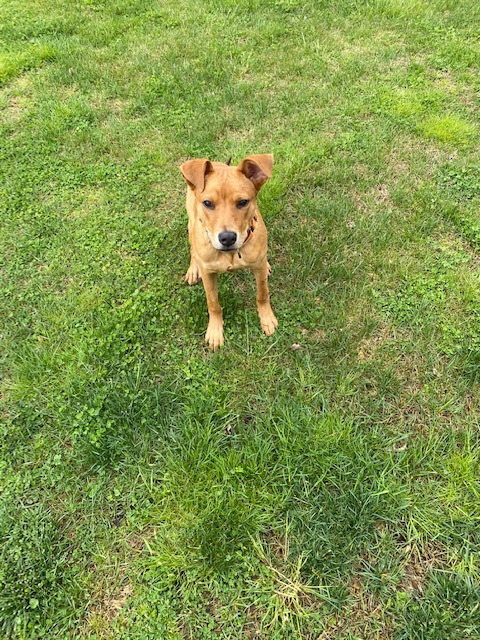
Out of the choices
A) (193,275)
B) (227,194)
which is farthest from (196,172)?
(193,275)

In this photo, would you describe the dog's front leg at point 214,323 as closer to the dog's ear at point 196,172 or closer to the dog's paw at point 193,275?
the dog's paw at point 193,275

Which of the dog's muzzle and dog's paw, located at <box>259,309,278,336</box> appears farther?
dog's paw, located at <box>259,309,278,336</box>

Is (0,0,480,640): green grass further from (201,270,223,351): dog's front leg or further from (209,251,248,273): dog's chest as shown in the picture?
Result: (209,251,248,273): dog's chest

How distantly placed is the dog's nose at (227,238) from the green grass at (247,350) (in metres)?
1.08

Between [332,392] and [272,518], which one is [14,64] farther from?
[272,518]

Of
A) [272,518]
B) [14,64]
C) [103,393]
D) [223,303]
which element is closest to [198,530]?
[272,518]

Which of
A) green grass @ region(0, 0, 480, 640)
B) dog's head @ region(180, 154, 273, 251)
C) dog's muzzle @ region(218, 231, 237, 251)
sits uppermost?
dog's head @ region(180, 154, 273, 251)

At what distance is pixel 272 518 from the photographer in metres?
2.91

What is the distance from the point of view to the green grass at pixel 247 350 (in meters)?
2.70

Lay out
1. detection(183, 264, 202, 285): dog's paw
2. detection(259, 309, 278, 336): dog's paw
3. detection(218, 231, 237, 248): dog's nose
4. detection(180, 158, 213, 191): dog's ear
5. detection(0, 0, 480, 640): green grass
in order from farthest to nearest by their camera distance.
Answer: detection(183, 264, 202, 285): dog's paw → detection(259, 309, 278, 336): dog's paw → detection(180, 158, 213, 191): dog's ear → detection(218, 231, 237, 248): dog's nose → detection(0, 0, 480, 640): green grass

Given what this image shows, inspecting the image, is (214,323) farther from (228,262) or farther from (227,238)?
(227,238)

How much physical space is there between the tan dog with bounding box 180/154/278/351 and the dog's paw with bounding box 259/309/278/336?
1.38 ft

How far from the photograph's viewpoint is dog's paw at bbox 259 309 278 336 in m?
3.84

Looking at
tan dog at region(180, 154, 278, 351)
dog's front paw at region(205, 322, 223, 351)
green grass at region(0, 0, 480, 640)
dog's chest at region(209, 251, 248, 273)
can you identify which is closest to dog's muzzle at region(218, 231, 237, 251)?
tan dog at region(180, 154, 278, 351)
